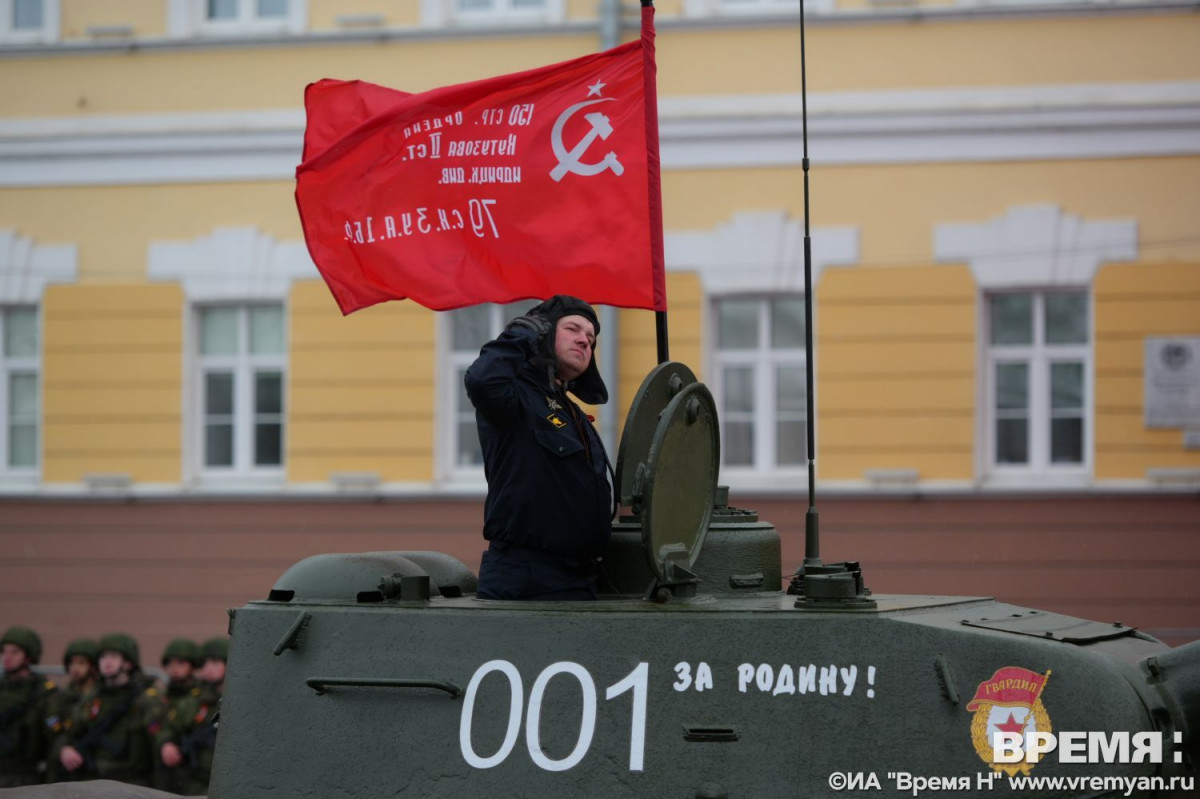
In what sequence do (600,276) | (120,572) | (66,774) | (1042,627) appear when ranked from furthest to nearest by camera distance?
(120,572), (66,774), (600,276), (1042,627)

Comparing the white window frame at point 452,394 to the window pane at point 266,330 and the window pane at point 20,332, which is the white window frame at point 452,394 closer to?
the window pane at point 266,330

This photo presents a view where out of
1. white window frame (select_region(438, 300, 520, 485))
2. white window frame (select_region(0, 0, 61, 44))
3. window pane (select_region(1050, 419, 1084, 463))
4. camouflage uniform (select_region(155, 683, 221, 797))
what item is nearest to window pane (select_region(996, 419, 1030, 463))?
window pane (select_region(1050, 419, 1084, 463))

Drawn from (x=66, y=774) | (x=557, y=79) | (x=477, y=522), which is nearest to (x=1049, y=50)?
(x=477, y=522)

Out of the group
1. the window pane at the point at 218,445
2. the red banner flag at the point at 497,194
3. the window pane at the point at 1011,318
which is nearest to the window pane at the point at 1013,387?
the window pane at the point at 1011,318

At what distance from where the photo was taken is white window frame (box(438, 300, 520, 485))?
1346 cm

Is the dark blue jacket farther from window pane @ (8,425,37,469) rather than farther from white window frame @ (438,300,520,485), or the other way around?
window pane @ (8,425,37,469)

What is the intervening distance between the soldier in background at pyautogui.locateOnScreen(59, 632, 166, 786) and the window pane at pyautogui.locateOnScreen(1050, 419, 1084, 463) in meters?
6.48

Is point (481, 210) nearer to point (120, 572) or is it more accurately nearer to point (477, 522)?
point (477, 522)

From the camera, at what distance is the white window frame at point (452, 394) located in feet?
44.2

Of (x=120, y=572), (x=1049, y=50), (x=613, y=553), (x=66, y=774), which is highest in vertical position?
(x=1049, y=50)

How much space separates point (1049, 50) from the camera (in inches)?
500

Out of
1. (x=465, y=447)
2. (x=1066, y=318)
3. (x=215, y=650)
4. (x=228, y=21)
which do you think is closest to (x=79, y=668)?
(x=215, y=650)

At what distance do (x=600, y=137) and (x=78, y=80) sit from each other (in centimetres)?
896

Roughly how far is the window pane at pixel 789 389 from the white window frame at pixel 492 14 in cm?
312
